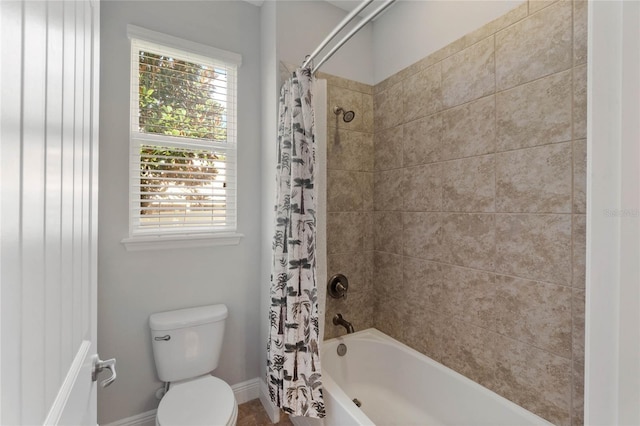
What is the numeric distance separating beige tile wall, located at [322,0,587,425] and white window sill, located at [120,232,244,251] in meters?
0.71

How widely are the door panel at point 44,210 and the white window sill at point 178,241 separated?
1.07 meters

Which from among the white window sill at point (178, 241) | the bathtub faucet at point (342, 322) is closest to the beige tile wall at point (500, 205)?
the bathtub faucet at point (342, 322)

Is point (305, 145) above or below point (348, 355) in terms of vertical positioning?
above

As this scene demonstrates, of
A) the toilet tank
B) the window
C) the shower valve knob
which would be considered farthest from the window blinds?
the shower valve knob

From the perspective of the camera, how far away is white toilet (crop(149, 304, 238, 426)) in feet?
4.40

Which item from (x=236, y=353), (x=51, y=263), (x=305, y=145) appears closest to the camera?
(x=51, y=263)

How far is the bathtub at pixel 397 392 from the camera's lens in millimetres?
Answer: 1422

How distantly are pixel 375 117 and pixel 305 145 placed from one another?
3.13 feet

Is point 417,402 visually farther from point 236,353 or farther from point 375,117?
point 375,117

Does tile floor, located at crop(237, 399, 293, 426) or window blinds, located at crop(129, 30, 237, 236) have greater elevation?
window blinds, located at crop(129, 30, 237, 236)

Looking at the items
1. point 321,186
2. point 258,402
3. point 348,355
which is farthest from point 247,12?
point 258,402

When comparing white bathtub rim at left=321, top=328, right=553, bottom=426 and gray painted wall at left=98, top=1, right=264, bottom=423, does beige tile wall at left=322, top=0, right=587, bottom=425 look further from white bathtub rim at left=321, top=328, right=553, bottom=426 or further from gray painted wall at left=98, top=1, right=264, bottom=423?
gray painted wall at left=98, top=1, right=264, bottom=423

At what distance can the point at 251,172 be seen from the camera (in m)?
2.02

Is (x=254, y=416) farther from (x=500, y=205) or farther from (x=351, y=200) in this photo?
(x=500, y=205)
